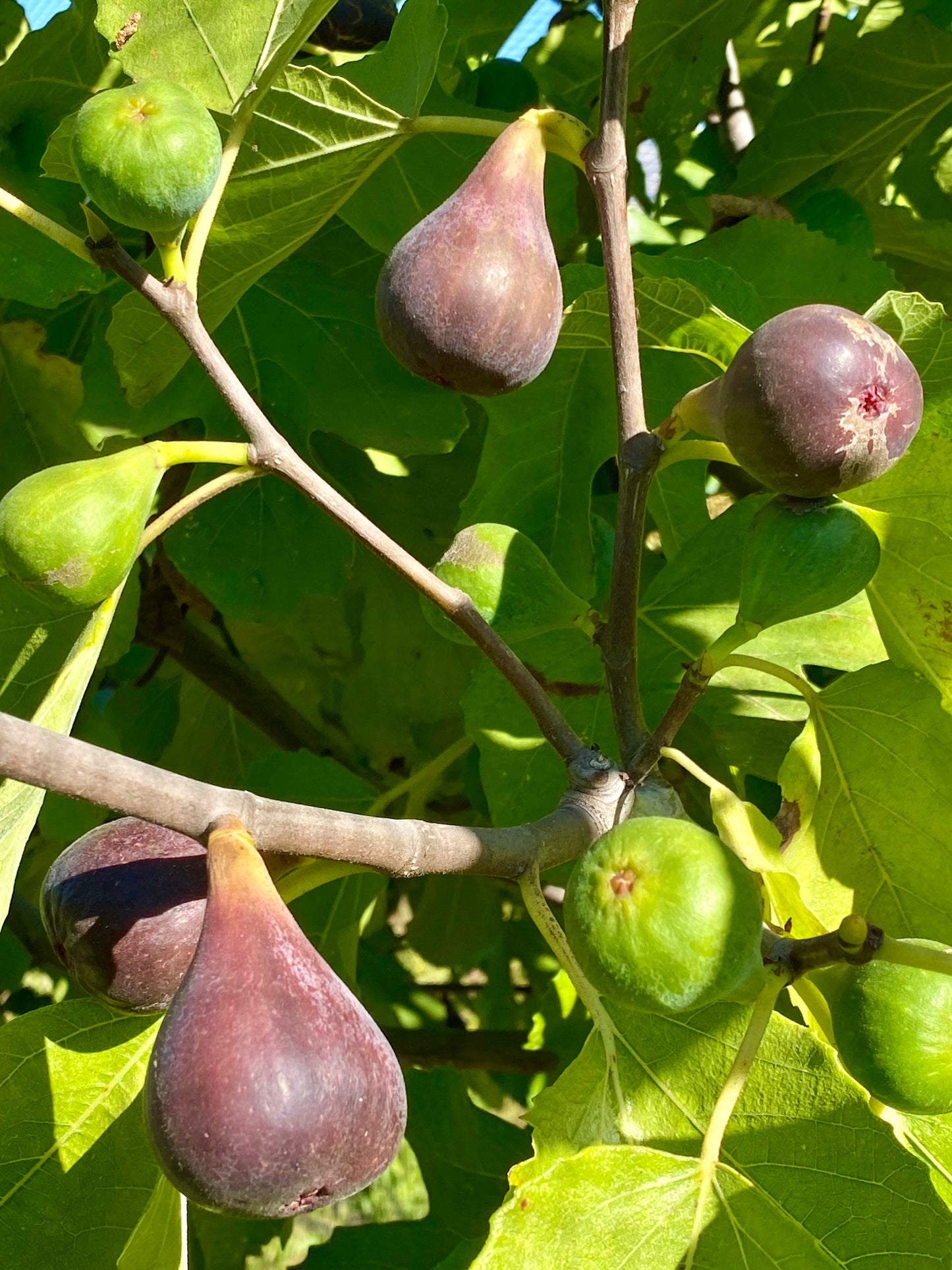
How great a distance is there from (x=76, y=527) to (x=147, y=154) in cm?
30

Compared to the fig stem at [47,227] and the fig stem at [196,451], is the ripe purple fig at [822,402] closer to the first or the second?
the fig stem at [196,451]

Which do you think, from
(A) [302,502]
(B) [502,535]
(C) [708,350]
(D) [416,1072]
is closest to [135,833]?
(B) [502,535]

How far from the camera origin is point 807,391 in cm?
98

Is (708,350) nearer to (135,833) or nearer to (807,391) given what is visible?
(807,391)

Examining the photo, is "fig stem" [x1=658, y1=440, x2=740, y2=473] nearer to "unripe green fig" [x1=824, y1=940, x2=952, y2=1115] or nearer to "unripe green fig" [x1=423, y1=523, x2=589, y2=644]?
"unripe green fig" [x1=423, y1=523, x2=589, y2=644]

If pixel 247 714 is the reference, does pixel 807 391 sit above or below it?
above

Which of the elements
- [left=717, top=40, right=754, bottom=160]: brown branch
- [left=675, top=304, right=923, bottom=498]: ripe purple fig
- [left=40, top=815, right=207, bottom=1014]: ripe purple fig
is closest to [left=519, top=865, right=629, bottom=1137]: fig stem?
[left=40, top=815, right=207, bottom=1014]: ripe purple fig

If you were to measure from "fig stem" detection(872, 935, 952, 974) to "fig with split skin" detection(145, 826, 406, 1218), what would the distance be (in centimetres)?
39

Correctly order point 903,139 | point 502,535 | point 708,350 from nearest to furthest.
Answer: point 502,535
point 708,350
point 903,139

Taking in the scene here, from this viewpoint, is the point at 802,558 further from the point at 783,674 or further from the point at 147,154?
the point at 147,154

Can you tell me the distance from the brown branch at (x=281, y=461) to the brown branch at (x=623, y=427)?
0.08m

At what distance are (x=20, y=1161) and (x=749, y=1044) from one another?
733 millimetres

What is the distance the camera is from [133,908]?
38.0 inches

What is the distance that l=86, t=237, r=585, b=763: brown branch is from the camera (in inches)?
41.8
